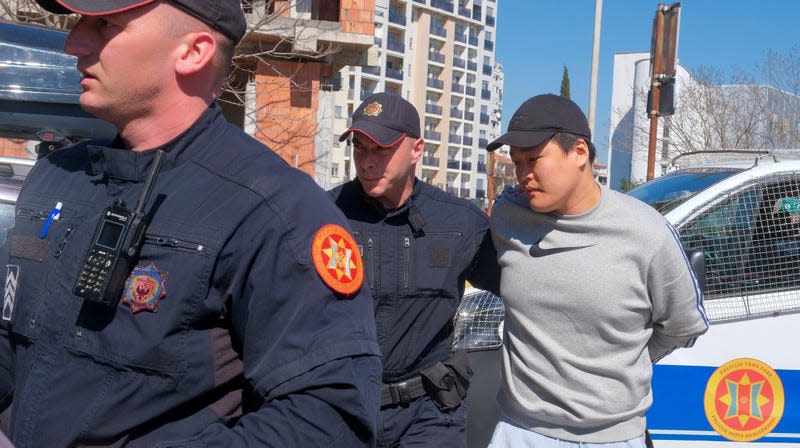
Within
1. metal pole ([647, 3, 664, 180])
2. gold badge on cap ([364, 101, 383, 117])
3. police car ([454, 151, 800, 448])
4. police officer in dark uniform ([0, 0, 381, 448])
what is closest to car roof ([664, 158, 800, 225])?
police car ([454, 151, 800, 448])

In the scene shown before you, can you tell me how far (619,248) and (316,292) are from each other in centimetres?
167

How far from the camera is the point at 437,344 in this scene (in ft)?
11.3

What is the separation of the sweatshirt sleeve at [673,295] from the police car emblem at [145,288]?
1849mm

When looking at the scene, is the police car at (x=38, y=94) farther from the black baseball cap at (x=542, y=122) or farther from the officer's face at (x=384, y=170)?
the black baseball cap at (x=542, y=122)

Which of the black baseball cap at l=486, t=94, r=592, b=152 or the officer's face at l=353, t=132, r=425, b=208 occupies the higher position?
the black baseball cap at l=486, t=94, r=592, b=152

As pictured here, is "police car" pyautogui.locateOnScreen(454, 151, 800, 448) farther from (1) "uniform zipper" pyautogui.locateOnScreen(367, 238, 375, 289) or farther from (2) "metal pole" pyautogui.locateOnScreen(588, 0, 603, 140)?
(2) "metal pole" pyautogui.locateOnScreen(588, 0, 603, 140)

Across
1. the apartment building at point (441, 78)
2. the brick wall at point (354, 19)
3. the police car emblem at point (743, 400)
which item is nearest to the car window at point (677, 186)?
the police car emblem at point (743, 400)

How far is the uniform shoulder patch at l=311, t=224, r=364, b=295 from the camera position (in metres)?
1.53

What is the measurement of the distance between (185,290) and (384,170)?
203 centimetres

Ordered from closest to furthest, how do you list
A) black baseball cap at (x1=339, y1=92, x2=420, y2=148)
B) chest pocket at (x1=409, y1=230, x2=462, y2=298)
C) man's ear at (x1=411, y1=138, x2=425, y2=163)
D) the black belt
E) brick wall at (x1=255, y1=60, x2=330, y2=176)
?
the black belt, chest pocket at (x1=409, y1=230, x2=462, y2=298), black baseball cap at (x1=339, y1=92, x2=420, y2=148), man's ear at (x1=411, y1=138, x2=425, y2=163), brick wall at (x1=255, y1=60, x2=330, y2=176)

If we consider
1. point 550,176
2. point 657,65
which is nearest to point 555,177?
point 550,176

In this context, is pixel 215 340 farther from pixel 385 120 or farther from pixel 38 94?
pixel 38 94

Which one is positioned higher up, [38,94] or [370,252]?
[38,94]

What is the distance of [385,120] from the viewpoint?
3553mm
